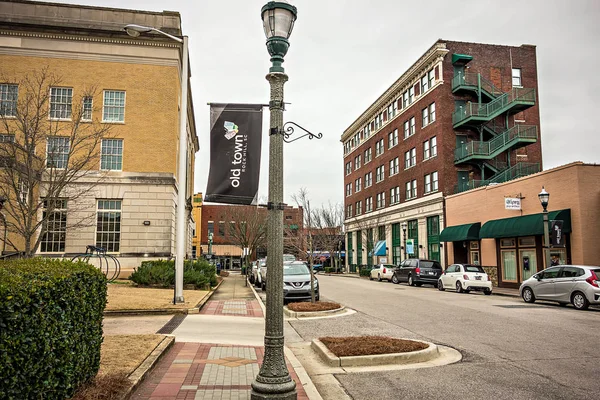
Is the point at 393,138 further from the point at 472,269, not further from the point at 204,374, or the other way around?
the point at 204,374

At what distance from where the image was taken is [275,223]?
557 cm

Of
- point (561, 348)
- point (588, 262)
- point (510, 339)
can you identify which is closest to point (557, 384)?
point (561, 348)

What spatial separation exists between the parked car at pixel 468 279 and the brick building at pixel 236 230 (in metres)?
10.9

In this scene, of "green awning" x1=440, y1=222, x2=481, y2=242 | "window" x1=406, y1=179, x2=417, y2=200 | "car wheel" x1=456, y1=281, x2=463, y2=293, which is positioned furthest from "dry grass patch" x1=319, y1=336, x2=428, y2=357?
"window" x1=406, y1=179, x2=417, y2=200

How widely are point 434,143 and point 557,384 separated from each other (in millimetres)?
37357

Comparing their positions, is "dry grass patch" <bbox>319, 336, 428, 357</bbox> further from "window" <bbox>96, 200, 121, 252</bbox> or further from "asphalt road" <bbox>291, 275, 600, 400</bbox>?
"window" <bbox>96, 200, 121, 252</bbox>

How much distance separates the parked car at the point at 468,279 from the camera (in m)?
24.4

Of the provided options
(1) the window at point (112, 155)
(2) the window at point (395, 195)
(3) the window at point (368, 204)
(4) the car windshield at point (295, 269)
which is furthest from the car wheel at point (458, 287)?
(3) the window at point (368, 204)

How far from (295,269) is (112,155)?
12.9m

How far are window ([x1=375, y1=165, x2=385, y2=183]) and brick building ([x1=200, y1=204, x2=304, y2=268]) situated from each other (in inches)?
386

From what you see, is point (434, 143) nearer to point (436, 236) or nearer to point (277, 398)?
point (436, 236)

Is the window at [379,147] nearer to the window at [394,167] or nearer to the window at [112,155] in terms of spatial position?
the window at [394,167]

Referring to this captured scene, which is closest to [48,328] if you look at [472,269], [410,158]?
[472,269]

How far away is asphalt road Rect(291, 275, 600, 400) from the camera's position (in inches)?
255
